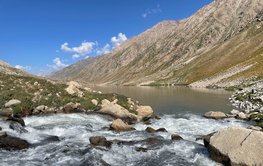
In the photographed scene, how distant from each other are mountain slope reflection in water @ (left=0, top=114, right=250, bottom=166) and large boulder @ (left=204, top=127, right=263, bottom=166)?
1350mm

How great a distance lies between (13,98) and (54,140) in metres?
22.7

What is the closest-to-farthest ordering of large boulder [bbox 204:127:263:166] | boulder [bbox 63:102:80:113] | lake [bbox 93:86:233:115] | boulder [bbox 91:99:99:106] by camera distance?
large boulder [bbox 204:127:263:166], boulder [bbox 63:102:80:113], boulder [bbox 91:99:99:106], lake [bbox 93:86:233:115]

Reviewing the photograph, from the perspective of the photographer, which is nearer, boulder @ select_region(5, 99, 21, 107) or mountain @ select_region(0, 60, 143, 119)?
boulder @ select_region(5, 99, 21, 107)

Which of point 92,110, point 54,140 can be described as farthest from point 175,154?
point 92,110

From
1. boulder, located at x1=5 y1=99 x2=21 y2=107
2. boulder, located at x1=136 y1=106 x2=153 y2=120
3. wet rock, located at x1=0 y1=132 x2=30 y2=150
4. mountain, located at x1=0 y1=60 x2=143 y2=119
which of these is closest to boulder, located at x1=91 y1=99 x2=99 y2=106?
mountain, located at x1=0 y1=60 x2=143 y2=119

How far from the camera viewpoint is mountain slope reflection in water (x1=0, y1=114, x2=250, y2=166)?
29219 millimetres

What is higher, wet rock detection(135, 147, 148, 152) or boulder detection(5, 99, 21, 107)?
boulder detection(5, 99, 21, 107)

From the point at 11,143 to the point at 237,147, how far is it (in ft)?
75.6

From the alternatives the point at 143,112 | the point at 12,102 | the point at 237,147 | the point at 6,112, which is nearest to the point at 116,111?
the point at 143,112

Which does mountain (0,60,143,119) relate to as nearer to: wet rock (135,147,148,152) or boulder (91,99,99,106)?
boulder (91,99,99,106)

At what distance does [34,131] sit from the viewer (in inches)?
1624

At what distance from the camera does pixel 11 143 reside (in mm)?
33406

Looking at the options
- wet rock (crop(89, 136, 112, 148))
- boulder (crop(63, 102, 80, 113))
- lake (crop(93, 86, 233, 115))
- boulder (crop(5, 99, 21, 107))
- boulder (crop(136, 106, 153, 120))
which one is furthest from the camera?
lake (crop(93, 86, 233, 115))

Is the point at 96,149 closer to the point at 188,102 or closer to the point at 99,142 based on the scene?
the point at 99,142
